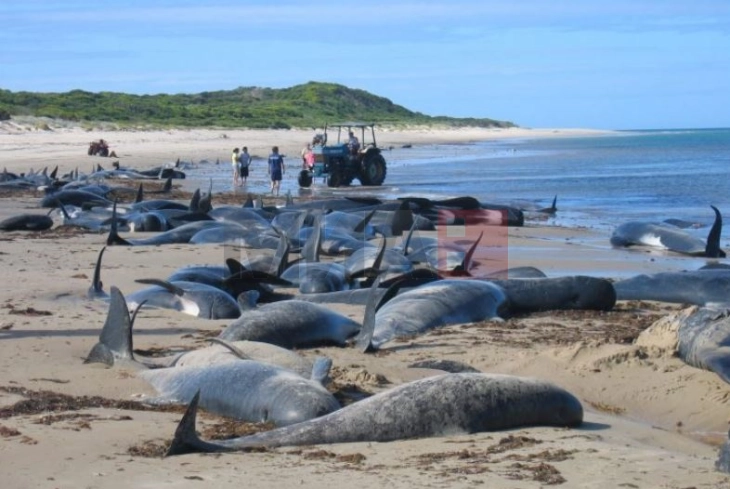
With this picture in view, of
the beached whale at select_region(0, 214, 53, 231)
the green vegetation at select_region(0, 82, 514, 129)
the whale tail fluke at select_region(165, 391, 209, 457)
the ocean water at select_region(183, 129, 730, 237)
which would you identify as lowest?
the ocean water at select_region(183, 129, 730, 237)

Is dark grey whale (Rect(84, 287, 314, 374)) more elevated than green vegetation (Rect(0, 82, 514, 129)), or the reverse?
green vegetation (Rect(0, 82, 514, 129))

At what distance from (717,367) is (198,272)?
452 cm

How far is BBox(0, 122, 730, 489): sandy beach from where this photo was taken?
14.4 ft

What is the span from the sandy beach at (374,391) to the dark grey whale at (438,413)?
0.25 ft

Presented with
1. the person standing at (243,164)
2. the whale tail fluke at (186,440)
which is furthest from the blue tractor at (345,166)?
the whale tail fluke at (186,440)

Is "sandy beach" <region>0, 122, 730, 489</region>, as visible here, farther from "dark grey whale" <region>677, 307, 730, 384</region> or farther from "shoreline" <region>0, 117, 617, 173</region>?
"shoreline" <region>0, 117, 617, 173</region>

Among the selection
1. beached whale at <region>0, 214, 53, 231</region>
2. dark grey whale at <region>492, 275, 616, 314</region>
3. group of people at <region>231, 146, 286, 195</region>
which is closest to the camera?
dark grey whale at <region>492, 275, 616, 314</region>

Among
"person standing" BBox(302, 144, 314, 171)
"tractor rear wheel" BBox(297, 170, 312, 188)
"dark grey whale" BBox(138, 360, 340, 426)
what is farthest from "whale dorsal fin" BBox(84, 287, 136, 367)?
"person standing" BBox(302, 144, 314, 171)

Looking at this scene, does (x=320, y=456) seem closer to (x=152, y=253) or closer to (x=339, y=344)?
(x=339, y=344)

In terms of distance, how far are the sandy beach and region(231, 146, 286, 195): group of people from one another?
15.4 m

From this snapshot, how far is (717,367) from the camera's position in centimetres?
647

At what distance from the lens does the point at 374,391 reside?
6.12 meters

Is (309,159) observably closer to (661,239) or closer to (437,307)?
(661,239)

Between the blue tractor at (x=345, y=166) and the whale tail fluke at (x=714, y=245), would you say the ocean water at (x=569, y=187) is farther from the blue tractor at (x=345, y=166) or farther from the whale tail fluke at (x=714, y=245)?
the whale tail fluke at (x=714, y=245)
